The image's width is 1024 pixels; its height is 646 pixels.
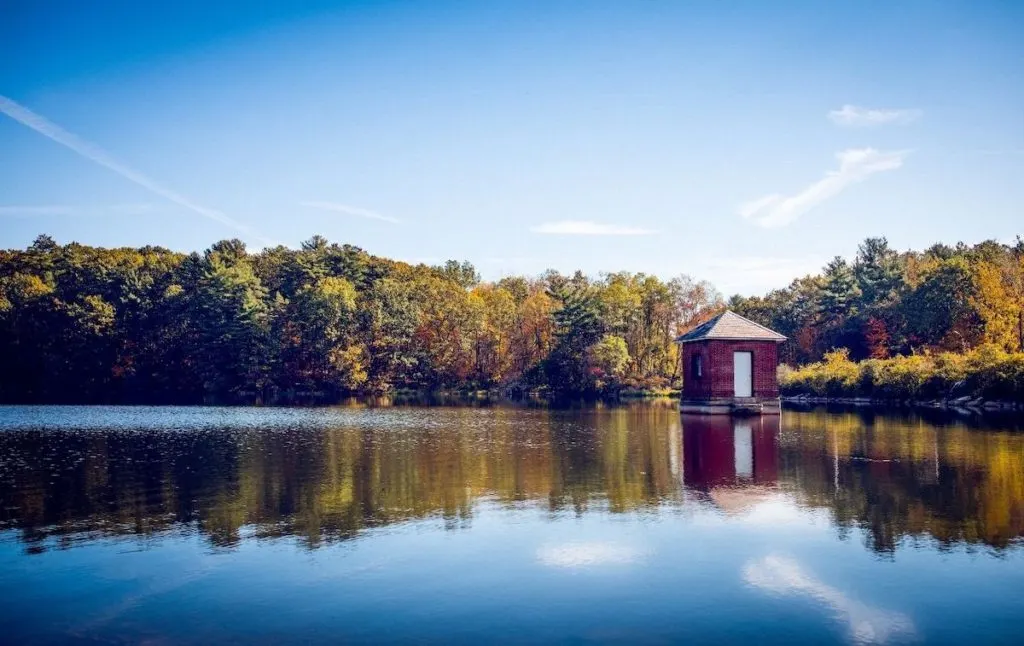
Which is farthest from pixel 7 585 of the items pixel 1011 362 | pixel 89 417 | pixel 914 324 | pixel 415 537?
pixel 914 324

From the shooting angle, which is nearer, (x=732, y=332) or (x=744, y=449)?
(x=744, y=449)

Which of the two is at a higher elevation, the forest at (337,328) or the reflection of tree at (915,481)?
the forest at (337,328)

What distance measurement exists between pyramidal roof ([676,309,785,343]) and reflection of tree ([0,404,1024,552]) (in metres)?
11.1

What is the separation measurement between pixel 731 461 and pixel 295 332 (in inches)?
2511

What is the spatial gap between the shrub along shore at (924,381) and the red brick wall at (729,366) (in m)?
11.8

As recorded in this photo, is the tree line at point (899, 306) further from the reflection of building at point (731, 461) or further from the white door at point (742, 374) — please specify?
the reflection of building at point (731, 461)

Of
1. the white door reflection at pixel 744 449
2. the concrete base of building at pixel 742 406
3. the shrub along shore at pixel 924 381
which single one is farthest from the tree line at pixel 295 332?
the white door reflection at pixel 744 449

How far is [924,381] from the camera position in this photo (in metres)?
46.8

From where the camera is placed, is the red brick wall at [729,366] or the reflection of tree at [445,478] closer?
the reflection of tree at [445,478]

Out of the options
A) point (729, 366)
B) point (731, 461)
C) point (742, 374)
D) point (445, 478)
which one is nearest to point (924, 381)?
point (742, 374)

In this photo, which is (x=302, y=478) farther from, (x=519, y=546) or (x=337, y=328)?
(x=337, y=328)

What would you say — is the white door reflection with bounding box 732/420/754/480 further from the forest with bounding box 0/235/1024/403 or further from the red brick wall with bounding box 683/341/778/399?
the forest with bounding box 0/235/1024/403

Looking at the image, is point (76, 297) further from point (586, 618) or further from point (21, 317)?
point (586, 618)

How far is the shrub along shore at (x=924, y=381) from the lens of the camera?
131ft
